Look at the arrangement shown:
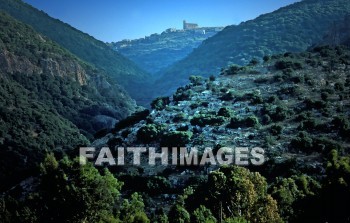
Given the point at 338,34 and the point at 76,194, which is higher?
the point at 338,34

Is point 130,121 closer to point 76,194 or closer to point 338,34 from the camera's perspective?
point 76,194

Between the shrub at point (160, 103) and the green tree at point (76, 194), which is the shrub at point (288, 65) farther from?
the green tree at point (76, 194)

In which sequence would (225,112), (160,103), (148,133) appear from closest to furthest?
(148,133), (225,112), (160,103)

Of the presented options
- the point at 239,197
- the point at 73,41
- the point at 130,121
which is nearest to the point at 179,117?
the point at 130,121

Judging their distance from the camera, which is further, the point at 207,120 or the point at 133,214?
the point at 207,120

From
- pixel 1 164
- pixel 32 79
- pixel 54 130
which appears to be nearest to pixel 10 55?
pixel 32 79

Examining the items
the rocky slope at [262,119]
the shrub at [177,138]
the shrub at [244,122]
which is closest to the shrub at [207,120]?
the rocky slope at [262,119]

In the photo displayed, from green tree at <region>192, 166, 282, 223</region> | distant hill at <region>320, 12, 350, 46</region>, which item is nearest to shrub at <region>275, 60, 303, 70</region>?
distant hill at <region>320, 12, 350, 46</region>
